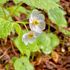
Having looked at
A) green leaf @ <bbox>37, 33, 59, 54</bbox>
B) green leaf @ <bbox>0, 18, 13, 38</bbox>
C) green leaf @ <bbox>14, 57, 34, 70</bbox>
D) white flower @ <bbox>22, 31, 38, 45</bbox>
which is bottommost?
green leaf @ <bbox>14, 57, 34, 70</bbox>

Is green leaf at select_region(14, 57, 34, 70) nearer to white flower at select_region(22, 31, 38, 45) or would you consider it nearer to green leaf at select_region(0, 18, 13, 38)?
white flower at select_region(22, 31, 38, 45)

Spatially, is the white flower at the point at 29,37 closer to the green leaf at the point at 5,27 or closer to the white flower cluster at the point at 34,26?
the white flower cluster at the point at 34,26

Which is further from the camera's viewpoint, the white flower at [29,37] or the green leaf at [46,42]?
the green leaf at [46,42]

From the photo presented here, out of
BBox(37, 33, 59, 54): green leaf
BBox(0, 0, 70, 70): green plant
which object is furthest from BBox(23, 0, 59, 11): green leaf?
BBox(37, 33, 59, 54): green leaf

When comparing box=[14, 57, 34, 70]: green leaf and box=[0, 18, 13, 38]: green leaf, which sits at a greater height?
box=[0, 18, 13, 38]: green leaf

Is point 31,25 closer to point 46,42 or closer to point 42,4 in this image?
point 42,4

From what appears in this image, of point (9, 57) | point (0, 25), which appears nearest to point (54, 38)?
point (9, 57)

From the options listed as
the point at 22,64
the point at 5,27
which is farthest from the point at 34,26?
the point at 22,64

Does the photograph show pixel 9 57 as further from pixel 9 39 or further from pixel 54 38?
pixel 54 38

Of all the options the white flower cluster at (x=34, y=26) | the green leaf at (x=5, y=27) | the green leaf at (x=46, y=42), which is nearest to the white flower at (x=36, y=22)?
the white flower cluster at (x=34, y=26)
